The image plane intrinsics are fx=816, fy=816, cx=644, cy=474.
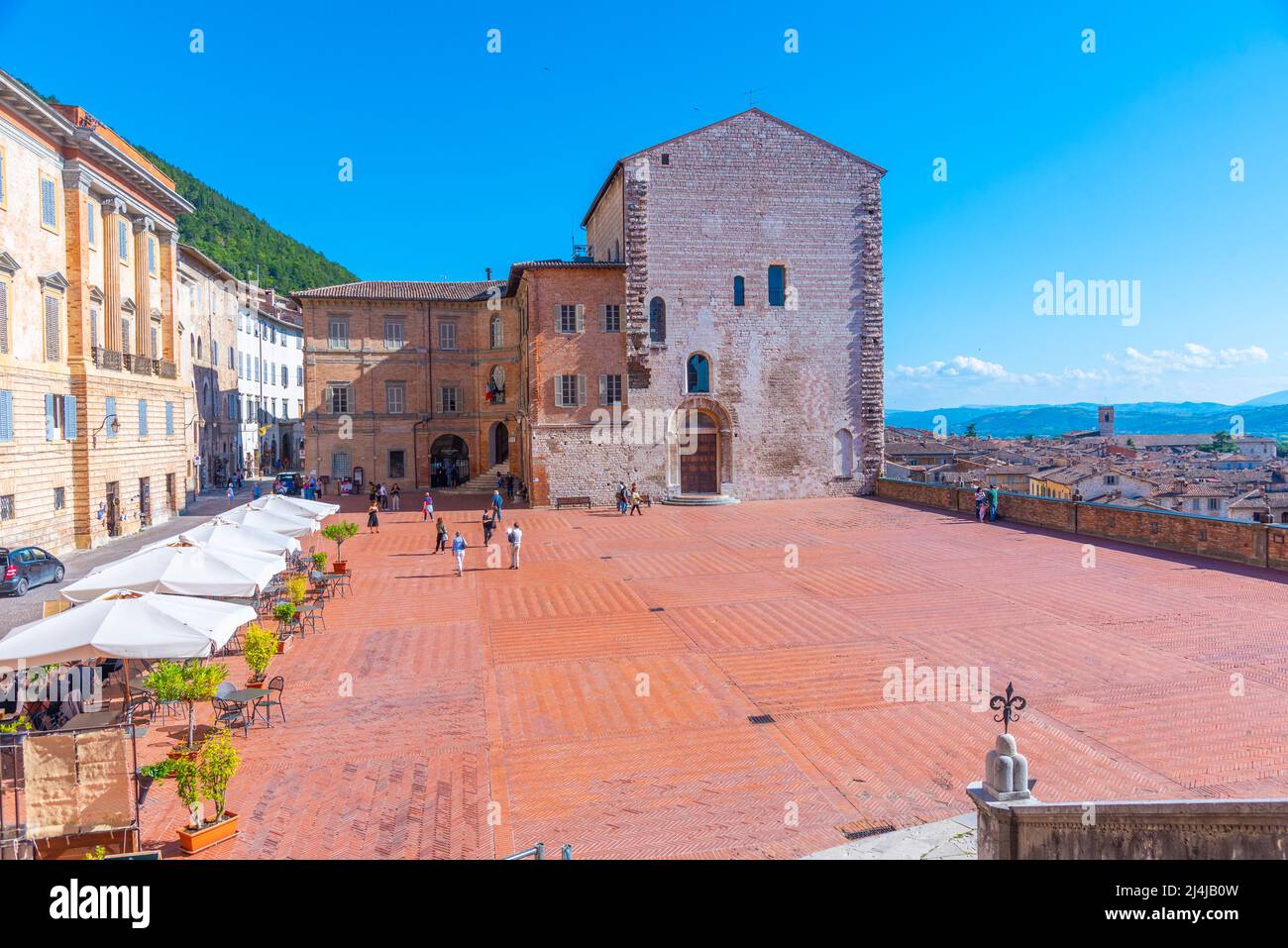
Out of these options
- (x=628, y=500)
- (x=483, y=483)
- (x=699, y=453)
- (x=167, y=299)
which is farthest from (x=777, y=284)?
(x=167, y=299)

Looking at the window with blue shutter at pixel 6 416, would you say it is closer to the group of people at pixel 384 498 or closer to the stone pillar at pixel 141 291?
the stone pillar at pixel 141 291

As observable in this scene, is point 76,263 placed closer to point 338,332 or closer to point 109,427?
point 109,427

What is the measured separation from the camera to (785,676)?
12.1 metres

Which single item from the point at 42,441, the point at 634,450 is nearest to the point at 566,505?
the point at 634,450

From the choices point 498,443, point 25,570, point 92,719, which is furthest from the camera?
point 498,443

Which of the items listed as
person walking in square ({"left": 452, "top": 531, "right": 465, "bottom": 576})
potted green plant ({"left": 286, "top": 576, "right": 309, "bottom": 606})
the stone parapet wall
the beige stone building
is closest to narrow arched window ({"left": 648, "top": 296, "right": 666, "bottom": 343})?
the beige stone building

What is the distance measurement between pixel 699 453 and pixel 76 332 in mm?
24391

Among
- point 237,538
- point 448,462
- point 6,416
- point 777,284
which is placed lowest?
point 237,538

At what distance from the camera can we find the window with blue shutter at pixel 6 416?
21.9m

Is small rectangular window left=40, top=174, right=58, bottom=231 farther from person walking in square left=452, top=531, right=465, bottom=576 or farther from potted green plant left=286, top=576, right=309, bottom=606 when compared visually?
potted green plant left=286, top=576, right=309, bottom=606

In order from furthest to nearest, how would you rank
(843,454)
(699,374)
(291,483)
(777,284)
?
(291,483)
(843,454)
(777,284)
(699,374)

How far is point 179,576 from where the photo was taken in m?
12.2

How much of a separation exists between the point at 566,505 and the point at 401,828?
2958 centimetres
